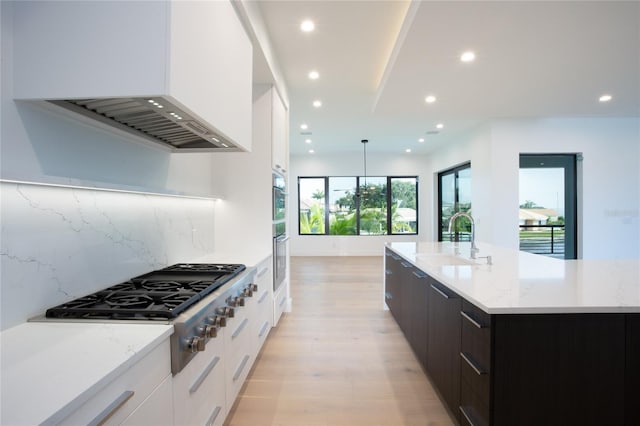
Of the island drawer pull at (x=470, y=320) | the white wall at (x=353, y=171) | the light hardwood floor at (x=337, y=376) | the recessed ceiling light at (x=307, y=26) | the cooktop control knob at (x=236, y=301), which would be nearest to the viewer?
the island drawer pull at (x=470, y=320)

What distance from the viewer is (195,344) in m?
1.15

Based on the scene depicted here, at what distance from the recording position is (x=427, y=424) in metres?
1.81

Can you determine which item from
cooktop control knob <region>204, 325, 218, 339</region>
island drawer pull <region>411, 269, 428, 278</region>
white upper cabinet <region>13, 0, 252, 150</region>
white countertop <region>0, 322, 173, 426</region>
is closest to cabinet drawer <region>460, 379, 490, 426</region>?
island drawer pull <region>411, 269, 428, 278</region>

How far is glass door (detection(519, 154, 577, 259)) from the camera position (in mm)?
5246

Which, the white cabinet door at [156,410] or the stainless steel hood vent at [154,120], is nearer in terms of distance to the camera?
the white cabinet door at [156,410]

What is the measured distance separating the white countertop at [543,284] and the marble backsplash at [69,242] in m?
1.73

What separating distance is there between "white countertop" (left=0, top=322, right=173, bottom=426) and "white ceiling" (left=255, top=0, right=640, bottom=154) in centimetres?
250

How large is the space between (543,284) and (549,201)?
4.68 meters

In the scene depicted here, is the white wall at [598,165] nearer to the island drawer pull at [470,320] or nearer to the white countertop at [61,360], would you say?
the island drawer pull at [470,320]

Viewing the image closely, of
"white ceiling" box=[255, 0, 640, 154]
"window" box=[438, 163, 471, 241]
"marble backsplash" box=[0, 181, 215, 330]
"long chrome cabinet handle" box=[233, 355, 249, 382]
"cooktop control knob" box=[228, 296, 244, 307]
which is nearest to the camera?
"marble backsplash" box=[0, 181, 215, 330]

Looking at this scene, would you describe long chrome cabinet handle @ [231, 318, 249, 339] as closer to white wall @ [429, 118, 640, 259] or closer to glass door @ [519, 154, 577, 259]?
white wall @ [429, 118, 640, 259]

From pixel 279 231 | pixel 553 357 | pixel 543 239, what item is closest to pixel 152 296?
pixel 553 357

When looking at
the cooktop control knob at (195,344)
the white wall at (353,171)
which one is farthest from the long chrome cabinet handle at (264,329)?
the white wall at (353,171)

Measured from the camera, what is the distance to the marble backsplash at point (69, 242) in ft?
3.51
